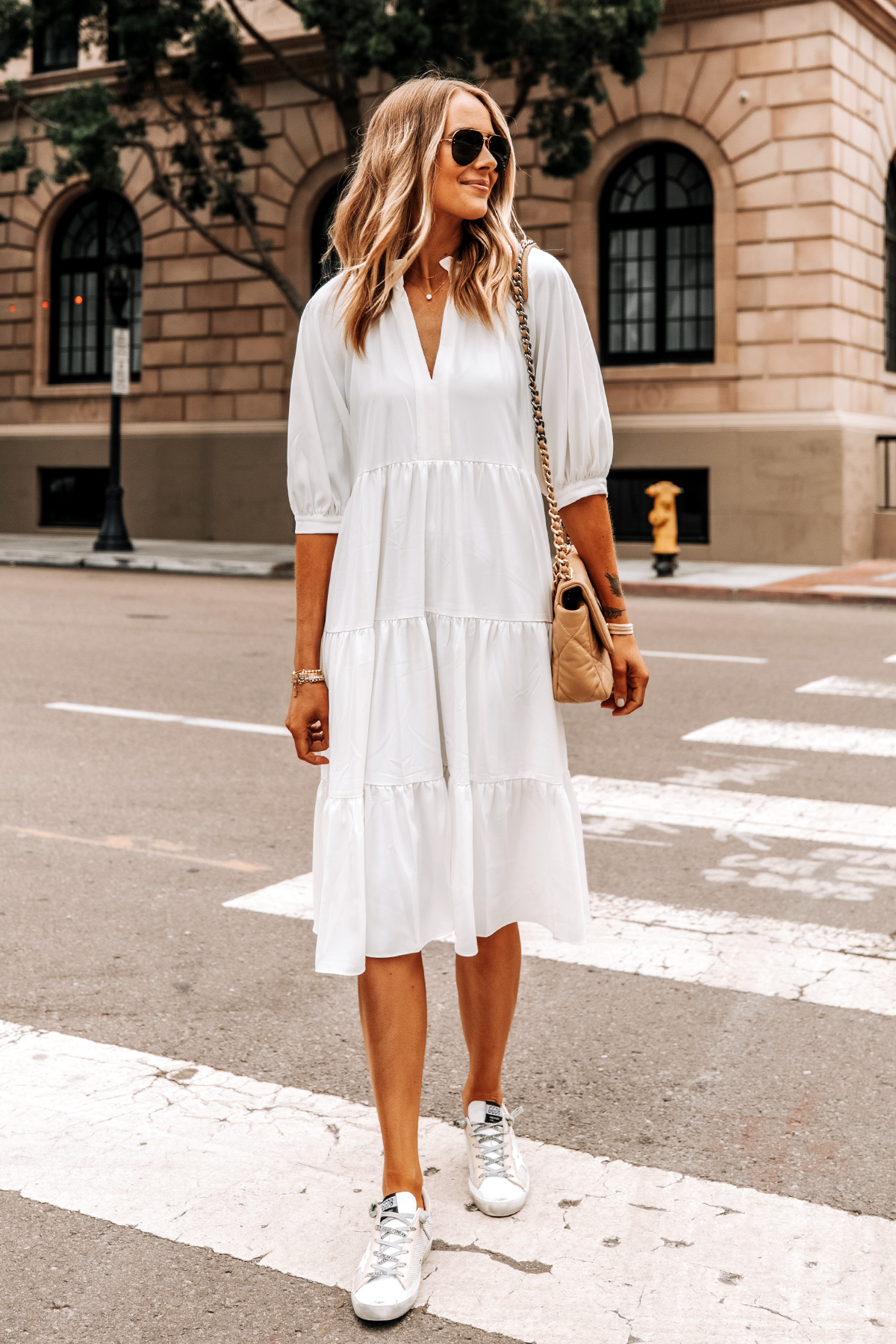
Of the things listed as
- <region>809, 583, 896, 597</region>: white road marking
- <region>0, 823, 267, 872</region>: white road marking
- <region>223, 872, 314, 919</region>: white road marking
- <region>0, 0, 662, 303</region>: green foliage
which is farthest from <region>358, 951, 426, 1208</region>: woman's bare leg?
<region>0, 0, 662, 303</region>: green foliage

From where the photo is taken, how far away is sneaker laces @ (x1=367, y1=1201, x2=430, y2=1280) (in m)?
2.74

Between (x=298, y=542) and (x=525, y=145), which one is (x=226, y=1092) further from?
(x=525, y=145)

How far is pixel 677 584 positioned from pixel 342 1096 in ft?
45.6

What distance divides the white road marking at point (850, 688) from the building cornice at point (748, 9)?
1315 cm

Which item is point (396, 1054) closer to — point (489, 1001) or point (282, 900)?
point (489, 1001)

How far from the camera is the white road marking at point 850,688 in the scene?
972 centimetres

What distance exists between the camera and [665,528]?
17.9 meters

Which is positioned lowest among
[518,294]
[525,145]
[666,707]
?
[666,707]

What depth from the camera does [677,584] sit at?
1708 cm

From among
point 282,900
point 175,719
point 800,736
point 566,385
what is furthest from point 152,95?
point 566,385

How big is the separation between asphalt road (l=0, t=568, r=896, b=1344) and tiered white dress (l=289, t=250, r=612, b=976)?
68 cm

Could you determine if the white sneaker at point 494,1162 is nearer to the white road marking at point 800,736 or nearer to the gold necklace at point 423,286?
the gold necklace at point 423,286

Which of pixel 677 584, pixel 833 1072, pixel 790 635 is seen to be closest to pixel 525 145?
pixel 677 584

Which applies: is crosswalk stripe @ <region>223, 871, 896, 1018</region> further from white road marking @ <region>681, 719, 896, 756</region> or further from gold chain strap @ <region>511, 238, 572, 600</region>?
white road marking @ <region>681, 719, 896, 756</region>
